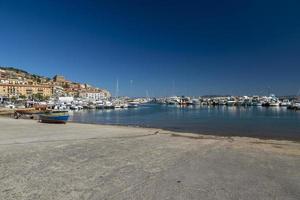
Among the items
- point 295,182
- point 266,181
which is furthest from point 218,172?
point 295,182

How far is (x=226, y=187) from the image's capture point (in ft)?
23.6

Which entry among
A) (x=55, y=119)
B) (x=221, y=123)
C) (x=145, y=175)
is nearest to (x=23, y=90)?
(x=55, y=119)

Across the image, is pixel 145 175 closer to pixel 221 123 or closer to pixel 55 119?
pixel 55 119

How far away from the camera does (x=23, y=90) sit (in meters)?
157

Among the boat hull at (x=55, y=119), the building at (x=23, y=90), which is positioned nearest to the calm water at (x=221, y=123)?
the boat hull at (x=55, y=119)

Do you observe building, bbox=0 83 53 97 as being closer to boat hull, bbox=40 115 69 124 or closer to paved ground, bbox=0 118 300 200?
boat hull, bbox=40 115 69 124

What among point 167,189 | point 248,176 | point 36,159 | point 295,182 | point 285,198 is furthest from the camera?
point 36,159

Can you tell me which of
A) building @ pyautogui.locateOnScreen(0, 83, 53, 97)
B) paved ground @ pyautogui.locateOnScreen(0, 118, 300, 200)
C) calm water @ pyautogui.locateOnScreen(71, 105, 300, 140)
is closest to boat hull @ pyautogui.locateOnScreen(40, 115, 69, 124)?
calm water @ pyautogui.locateOnScreen(71, 105, 300, 140)

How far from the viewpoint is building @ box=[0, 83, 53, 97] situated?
477ft

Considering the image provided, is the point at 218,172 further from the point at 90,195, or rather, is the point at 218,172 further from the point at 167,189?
the point at 90,195

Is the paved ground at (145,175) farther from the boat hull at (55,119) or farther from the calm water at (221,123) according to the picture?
the boat hull at (55,119)

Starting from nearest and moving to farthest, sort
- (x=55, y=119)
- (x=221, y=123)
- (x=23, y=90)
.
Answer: (x=55, y=119) < (x=221, y=123) < (x=23, y=90)

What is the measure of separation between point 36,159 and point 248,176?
827 cm

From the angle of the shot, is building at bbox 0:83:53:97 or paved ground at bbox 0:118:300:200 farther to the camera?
building at bbox 0:83:53:97
